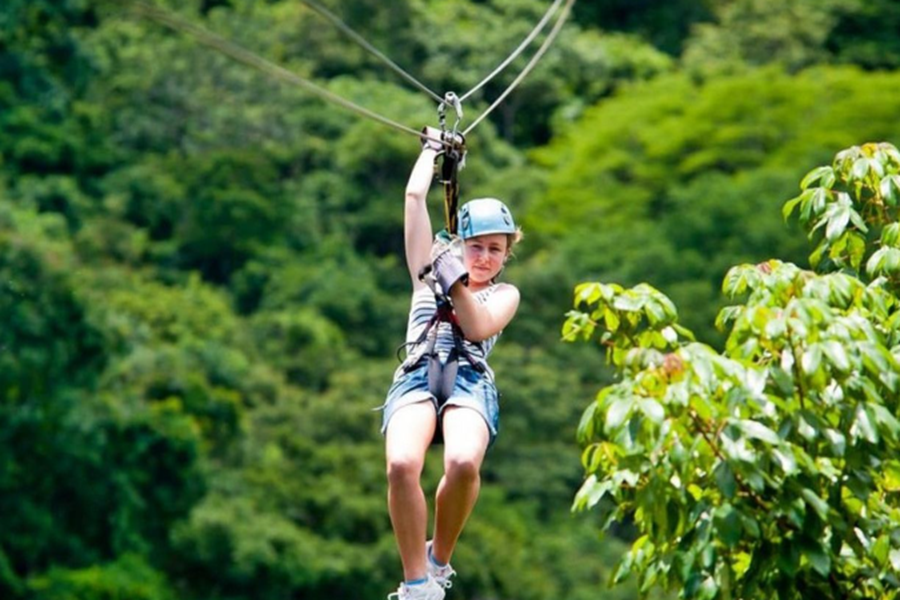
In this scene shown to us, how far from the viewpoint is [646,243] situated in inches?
1687

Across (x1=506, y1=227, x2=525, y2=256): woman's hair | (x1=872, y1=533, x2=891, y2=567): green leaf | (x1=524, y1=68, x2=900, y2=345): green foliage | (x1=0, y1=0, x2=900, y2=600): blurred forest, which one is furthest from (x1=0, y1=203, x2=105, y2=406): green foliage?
(x1=872, y1=533, x2=891, y2=567): green leaf

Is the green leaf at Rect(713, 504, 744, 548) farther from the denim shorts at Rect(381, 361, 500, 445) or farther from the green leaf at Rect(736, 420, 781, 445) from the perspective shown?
the denim shorts at Rect(381, 361, 500, 445)

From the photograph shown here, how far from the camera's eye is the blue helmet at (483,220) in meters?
7.07

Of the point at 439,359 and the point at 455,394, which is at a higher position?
the point at 439,359

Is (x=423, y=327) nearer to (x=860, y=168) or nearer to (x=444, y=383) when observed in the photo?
(x=444, y=383)

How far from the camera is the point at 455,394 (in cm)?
693

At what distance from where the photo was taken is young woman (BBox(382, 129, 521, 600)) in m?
6.76

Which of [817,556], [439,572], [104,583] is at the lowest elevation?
[817,556]

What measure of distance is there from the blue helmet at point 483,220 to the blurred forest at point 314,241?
19.7 m

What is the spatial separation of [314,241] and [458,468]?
37.9 metres

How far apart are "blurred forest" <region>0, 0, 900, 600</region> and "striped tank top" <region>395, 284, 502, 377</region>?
19.6 meters

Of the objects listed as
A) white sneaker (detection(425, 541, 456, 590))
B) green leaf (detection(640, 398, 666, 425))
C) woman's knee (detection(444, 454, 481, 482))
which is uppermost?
woman's knee (detection(444, 454, 481, 482))

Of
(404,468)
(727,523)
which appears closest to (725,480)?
(727,523)

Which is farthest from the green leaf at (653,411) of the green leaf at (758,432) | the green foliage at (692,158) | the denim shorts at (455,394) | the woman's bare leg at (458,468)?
the green foliage at (692,158)
